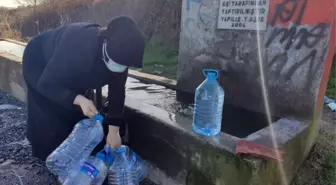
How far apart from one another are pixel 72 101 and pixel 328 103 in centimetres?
488

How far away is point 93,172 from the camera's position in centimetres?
219

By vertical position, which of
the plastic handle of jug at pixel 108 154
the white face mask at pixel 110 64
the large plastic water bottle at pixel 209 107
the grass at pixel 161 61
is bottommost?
the grass at pixel 161 61

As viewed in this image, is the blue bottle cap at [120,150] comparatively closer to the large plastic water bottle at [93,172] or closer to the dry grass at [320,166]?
the large plastic water bottle at [93,172]

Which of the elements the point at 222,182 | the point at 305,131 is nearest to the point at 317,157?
the point at 305,131

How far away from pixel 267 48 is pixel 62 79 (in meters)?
2.13

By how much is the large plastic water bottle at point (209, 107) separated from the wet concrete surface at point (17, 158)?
0.95m

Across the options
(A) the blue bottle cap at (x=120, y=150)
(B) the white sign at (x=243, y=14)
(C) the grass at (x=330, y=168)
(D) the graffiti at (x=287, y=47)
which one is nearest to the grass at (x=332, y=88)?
(C) the grass at (x=330, y=168)

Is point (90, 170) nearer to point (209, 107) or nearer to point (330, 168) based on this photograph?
point (209, 107)

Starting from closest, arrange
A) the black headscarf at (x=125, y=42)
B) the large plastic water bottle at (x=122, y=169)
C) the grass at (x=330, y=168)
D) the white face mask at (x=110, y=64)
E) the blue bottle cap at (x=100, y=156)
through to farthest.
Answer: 1. the black headscarf at (x=125, y=42)
2. the white face mask at (x=110, y=64)
3. the blue bottle cap at (x=100, y=156)
4. the large plastic water bottle at (x=122, y=169)
5. the grass at (x=330, y=168)

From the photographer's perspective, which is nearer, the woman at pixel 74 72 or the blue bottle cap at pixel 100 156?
the woman at pixel 74 72

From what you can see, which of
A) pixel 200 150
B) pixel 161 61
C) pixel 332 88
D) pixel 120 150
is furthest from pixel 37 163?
pixel 161 61

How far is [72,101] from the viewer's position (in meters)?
2.16

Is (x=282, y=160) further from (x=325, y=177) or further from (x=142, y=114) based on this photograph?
(x=142, y=114)

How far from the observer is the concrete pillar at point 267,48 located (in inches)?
104
